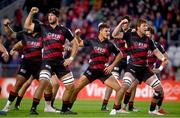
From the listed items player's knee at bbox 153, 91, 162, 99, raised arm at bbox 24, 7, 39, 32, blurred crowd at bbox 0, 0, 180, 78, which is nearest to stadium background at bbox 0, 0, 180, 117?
blurred crowd at bbox 0, 0, 180, 78

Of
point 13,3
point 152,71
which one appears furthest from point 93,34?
point 152,71

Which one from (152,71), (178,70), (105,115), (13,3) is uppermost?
(13,3)

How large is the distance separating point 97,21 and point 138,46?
1327 cm

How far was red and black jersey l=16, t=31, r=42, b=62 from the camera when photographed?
18016 mm

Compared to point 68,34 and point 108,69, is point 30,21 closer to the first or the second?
point 68,34

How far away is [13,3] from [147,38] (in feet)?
49.7

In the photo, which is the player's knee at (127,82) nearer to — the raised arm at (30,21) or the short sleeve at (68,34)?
the short sleeve at (68,34)

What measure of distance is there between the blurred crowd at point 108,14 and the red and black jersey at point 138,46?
10.7 metres

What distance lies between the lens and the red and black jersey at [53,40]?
17.1 m

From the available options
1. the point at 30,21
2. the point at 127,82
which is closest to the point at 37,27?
the point at 30,21

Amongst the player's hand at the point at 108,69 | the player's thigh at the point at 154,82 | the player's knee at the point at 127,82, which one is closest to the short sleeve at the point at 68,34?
the player's hand at the point at 108,69

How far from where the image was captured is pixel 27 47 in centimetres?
1812

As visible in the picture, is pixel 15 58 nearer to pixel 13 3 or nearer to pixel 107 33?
pixel 13 3

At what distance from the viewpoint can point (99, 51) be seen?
17.9 meters
